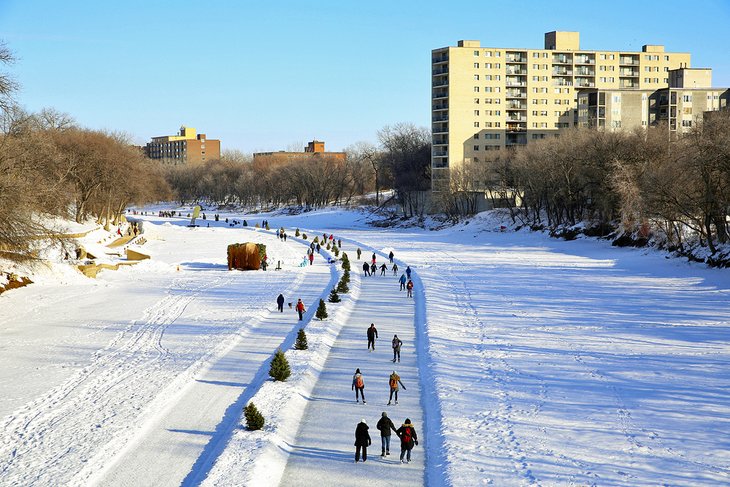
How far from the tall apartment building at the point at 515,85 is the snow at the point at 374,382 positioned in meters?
65.0

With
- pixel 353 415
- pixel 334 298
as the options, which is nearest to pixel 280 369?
pixel 353 415

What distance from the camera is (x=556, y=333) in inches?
998

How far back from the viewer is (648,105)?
93.9m

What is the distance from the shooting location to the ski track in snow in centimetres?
1409

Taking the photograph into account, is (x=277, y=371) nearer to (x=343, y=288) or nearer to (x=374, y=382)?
(x=374, y=382)

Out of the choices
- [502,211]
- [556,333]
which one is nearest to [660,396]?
[556,333]

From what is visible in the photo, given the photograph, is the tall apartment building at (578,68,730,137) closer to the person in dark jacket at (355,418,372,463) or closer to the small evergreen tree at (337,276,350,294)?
the small evergreen tree at (337,276,350,294)

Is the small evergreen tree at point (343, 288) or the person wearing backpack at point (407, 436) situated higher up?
the small evergreen tree at point (343, 288)

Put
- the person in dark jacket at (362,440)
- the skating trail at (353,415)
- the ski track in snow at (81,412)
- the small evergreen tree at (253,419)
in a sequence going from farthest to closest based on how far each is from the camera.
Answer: the small evergreen tree at (253,419)
the ski track in snow at (81,412)
the person in dark jacket at (362,440)
the skating trail at (353,415)

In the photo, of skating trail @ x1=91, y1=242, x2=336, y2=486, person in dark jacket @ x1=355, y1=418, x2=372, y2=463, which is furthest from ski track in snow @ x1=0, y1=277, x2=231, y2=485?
person in dark jacket @ x1=355, y1=418, x2=372, y2=463

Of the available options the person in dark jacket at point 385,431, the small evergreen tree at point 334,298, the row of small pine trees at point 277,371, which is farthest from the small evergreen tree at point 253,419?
the small evergreen tree at point 334,298

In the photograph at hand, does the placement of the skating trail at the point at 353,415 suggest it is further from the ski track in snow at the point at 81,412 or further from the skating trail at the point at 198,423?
the ski track in snow at the point at 81,412

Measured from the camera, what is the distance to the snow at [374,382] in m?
13.7

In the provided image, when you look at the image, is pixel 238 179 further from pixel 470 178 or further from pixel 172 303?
pixel 172 303
